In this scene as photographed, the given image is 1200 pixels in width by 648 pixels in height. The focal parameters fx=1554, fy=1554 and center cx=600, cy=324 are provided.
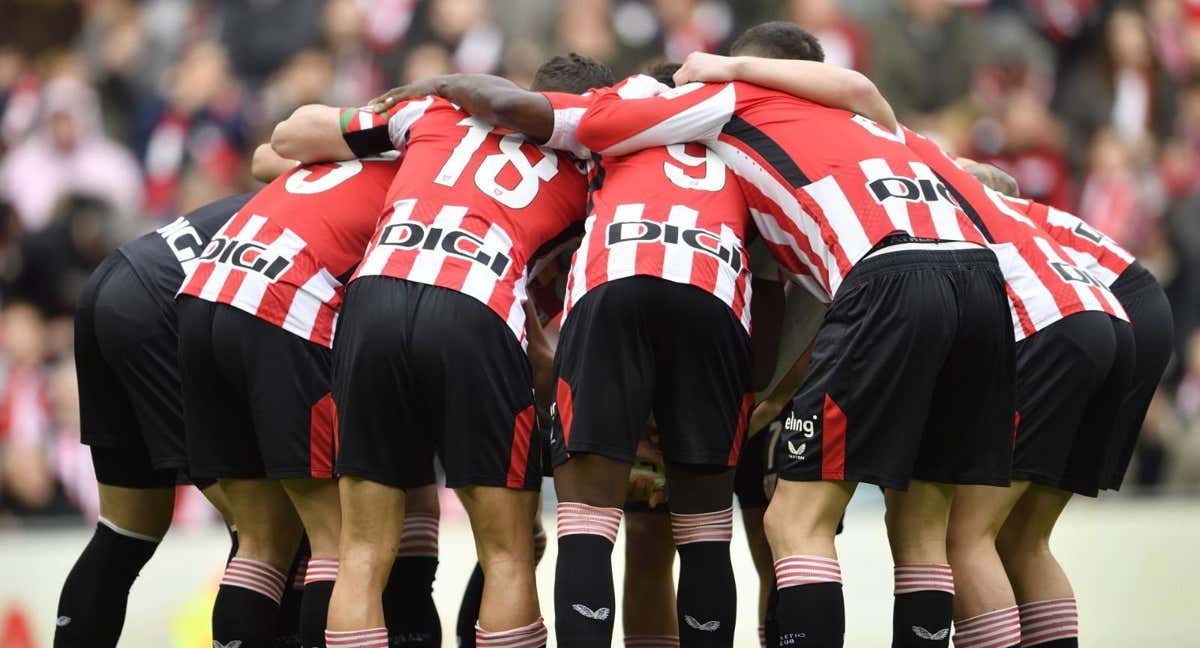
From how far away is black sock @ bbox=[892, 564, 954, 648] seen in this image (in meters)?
4.95

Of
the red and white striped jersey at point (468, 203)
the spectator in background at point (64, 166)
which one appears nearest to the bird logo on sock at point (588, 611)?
the red and white striped jersey at point (468, 203)

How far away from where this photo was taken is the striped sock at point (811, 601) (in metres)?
4.73

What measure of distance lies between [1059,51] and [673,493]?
28.5 feet

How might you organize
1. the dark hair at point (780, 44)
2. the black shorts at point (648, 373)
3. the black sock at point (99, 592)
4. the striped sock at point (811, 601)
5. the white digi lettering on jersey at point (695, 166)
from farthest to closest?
the black sock at point (99, 592), the dark hair at point (780, 44), the white digi lettering on jersey at point (695, 166), the black shorts at point (648, 373), the striped sock at point (811, 601)

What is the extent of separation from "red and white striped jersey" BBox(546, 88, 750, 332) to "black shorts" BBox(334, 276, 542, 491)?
358mm

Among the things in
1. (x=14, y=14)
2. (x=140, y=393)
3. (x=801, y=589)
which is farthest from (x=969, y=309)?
(x=14, y=14)

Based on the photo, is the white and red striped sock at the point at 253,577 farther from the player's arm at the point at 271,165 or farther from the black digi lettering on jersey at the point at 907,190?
the black digi lettering on jersey at the point at 907,190

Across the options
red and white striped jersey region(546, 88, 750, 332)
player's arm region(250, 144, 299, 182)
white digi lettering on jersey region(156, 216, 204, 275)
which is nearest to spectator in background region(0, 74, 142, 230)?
player's arm region(250, 144, 299, 182)

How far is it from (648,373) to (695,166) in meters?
0.80

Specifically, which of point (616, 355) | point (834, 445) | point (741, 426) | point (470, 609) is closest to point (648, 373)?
point (616, 355)

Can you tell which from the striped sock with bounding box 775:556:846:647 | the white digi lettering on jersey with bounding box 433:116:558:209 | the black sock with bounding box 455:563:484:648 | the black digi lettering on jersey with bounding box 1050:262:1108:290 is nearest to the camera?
the striped sock with bounding box 775:556:846:647

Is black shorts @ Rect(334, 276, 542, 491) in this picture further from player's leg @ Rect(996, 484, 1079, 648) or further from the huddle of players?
player's leg @ Rect(996, 484, 1079, 648)

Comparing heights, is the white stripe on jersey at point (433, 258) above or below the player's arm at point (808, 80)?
below

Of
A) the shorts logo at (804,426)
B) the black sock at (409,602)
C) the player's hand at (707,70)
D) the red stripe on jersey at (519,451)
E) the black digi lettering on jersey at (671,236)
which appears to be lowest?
the black sock at (409,602)
